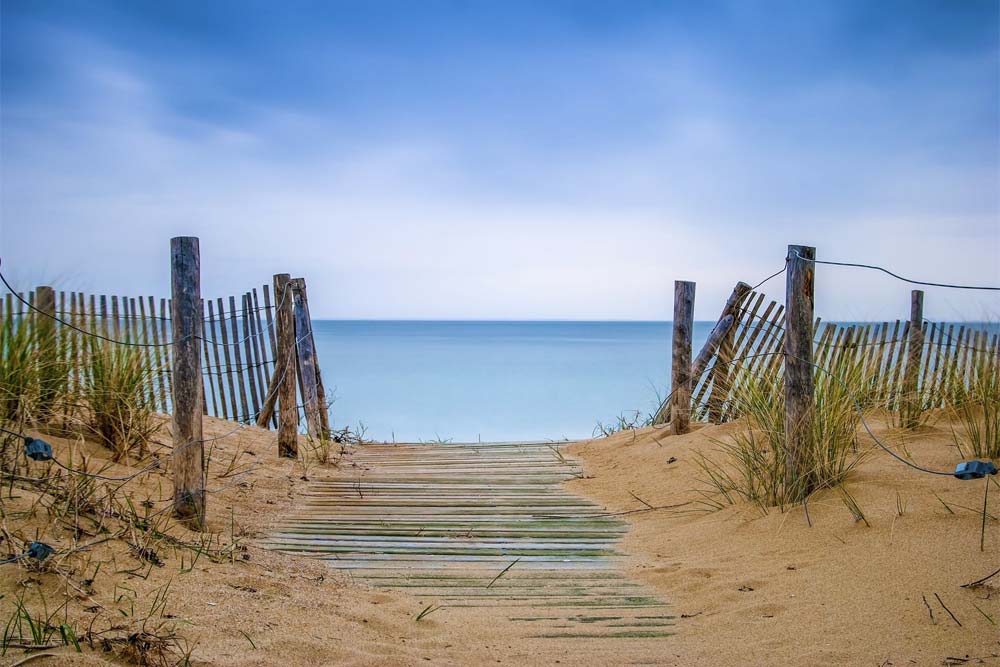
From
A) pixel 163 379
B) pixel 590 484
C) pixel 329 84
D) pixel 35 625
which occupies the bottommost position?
pixel 590 484

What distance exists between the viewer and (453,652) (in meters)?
2.41

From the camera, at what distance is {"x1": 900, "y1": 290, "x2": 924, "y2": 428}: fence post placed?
462 centimetres

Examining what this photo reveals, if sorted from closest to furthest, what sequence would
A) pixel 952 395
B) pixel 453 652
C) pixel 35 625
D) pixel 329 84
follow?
pixel 35 625 < pixel 453 652 < pixel 952 395 < pixel 329 84

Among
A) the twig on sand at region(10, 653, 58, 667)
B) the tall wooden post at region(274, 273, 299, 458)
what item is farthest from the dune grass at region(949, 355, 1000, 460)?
the tall wooden post at region(274, 273, 299, 458)

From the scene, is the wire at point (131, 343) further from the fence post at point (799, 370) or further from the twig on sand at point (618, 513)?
the fence post at point (799, 370)

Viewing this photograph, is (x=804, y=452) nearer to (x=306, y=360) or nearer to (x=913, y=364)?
(x=913, y=364)

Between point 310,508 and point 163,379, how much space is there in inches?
57.6

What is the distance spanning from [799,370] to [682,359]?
8.16 feet

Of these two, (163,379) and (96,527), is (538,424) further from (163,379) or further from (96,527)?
(96,527)

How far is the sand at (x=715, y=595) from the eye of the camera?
2.32 m

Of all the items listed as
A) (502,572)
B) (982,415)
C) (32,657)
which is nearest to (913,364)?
(982,415)

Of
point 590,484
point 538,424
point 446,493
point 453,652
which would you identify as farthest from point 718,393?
point 538,424

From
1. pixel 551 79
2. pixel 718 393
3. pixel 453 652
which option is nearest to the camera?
pixel 453 652

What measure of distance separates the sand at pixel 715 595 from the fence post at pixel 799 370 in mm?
188
